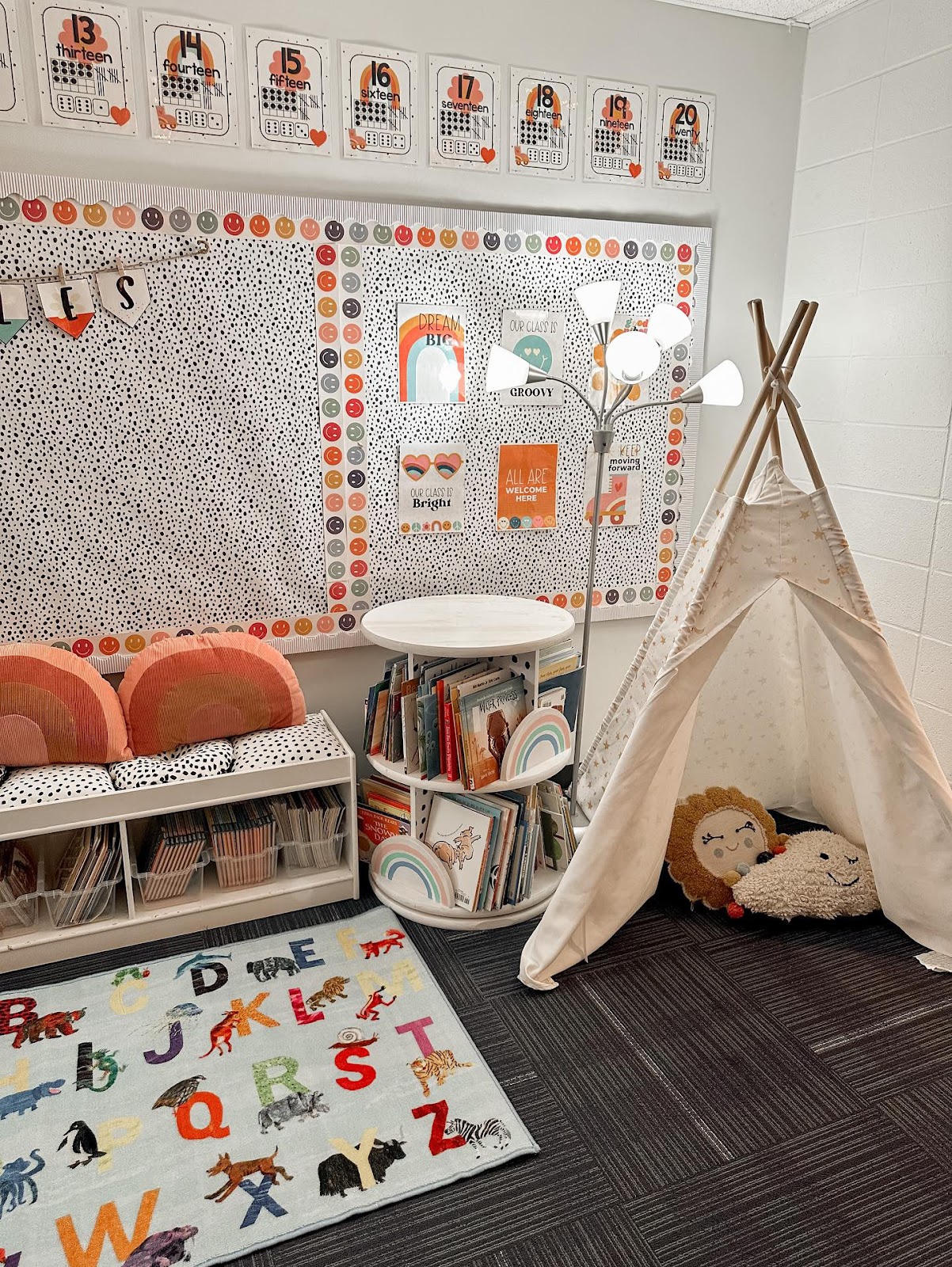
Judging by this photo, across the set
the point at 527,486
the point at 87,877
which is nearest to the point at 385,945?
the point at 87,877

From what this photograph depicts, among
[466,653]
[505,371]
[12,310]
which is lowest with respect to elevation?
[466,653]

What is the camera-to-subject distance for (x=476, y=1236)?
1709 mm

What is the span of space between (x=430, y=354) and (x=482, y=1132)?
208 cm

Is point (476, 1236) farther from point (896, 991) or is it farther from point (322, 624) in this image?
point (322, 624)

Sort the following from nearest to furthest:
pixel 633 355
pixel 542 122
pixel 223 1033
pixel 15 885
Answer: pixel 223 1033
pixel 15 885
pixel 633 355
pixel 542 122

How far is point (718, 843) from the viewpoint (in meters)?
2.86

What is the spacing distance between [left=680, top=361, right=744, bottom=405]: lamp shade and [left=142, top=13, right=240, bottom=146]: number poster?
1448mm

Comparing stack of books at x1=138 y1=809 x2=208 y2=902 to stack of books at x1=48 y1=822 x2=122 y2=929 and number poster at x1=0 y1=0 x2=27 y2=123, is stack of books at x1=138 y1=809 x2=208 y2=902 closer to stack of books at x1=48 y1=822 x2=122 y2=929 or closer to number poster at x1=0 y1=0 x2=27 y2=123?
stack of books at x1=48 y1=822 x2=122 y2=929

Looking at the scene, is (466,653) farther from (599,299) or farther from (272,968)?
(599,299)

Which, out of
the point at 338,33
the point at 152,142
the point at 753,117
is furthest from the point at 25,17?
the point at 753,117

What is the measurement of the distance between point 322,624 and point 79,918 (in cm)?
105

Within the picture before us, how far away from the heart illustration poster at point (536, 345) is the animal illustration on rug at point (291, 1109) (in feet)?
6.66

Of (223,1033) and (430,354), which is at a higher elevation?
(430,354)

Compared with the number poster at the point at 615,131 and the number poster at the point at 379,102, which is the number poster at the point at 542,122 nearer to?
the number poster at the point at 615,131
